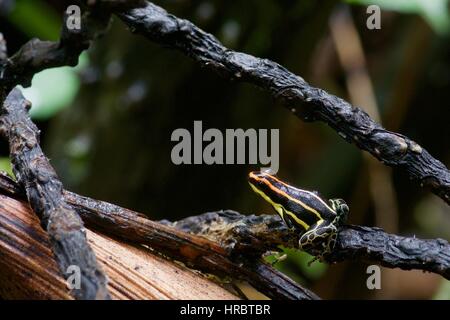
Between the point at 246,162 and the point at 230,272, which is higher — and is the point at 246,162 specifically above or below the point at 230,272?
above

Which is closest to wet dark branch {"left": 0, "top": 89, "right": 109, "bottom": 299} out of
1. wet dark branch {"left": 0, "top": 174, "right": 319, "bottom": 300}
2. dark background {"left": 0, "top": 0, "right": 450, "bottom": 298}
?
wet dark branch {"left": 0, "top": 174, "right": 319, "bottom": 300}

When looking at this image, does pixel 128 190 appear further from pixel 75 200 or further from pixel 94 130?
pixel 75 200

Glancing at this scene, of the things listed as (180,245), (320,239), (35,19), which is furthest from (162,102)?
(320,239)

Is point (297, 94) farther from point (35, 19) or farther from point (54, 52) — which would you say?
point (35, 19)

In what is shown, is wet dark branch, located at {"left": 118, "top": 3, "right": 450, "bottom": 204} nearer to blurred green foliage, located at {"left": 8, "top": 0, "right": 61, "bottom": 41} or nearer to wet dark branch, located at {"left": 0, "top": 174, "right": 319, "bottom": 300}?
wet dark branch, located at {"left": 0, "top": 174, "right": 319, "bottom": 300}

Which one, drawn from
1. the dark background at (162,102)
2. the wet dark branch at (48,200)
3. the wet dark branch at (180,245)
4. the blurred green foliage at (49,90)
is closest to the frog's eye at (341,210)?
the wet dark branch at (180,245)

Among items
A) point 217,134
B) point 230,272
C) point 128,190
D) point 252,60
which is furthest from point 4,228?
point 128,190
